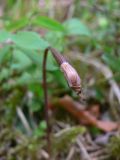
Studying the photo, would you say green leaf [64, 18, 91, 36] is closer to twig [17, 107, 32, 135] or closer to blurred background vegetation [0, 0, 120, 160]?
blurred background vegetation [0, 0, 120, 160]

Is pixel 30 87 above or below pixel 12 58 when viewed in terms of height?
below

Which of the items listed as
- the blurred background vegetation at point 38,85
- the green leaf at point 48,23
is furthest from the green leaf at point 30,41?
the green leaf at point 48,23

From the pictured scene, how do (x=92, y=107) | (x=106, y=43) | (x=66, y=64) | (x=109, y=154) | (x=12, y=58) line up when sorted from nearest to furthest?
(x=66, y=64)
(x=109, y=154)
(x=12, y=58)
(x=92, y=107)
(x=106, y=43)

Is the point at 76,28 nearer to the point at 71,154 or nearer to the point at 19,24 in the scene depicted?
the point at 19,24

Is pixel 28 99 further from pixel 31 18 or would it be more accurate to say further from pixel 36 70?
pixel 31 18

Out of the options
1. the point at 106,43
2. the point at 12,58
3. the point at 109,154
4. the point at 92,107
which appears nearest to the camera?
the point at 109,154

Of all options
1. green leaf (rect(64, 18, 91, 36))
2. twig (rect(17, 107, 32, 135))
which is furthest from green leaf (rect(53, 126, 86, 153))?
green leaf (rect(64, 18, 91, 36))

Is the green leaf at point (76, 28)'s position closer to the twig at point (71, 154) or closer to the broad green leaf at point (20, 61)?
the broad green leaf at point (20, 61)

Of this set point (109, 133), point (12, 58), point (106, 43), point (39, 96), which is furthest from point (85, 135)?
point (106, 43)
